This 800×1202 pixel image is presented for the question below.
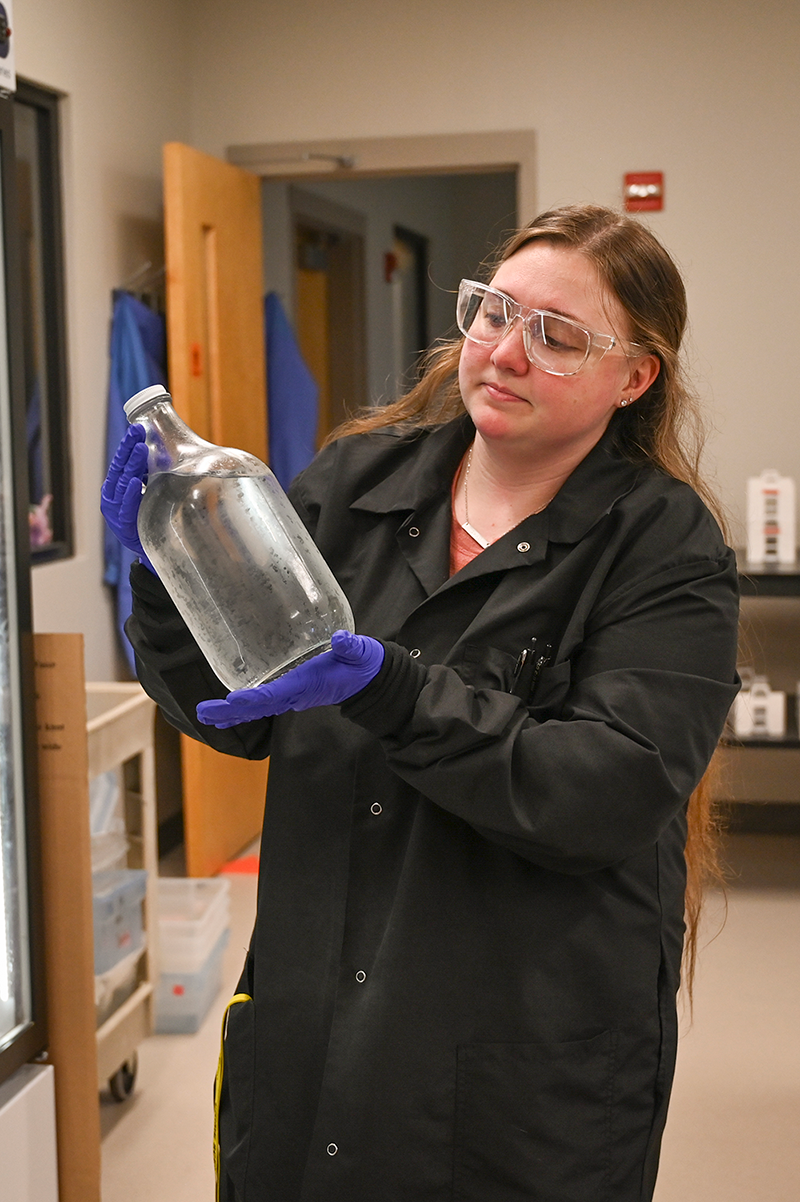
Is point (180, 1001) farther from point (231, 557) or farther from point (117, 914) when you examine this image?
point (231, 557)

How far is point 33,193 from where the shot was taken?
3305mm

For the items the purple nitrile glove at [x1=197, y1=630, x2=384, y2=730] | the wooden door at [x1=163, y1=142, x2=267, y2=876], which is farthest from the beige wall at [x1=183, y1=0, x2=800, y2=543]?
the purple nitrile glove at [x1=197, y1=630, x2=384, y2=730]

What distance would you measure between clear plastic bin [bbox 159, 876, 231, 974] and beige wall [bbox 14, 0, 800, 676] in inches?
82.2

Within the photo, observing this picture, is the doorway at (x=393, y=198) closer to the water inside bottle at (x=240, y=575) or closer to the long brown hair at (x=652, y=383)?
the long brown hair at (x=652, y=383)

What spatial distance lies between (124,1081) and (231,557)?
1.88 meters

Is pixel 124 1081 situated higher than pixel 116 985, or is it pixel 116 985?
pixel 116 985

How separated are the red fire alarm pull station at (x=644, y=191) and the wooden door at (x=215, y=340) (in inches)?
50.4

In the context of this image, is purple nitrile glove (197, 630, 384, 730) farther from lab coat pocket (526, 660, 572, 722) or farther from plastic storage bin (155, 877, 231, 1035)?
plastic storage bin (155, 877, 231, 1035)

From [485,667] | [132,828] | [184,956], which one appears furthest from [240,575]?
[184,956]

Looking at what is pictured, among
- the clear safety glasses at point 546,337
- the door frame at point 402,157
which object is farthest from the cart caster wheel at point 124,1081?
the door frame at point 402,157

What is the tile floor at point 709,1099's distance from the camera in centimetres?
231

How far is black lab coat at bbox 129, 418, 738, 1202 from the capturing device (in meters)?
1.01

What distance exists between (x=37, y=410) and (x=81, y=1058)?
6.81ft

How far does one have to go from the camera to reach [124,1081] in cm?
257
